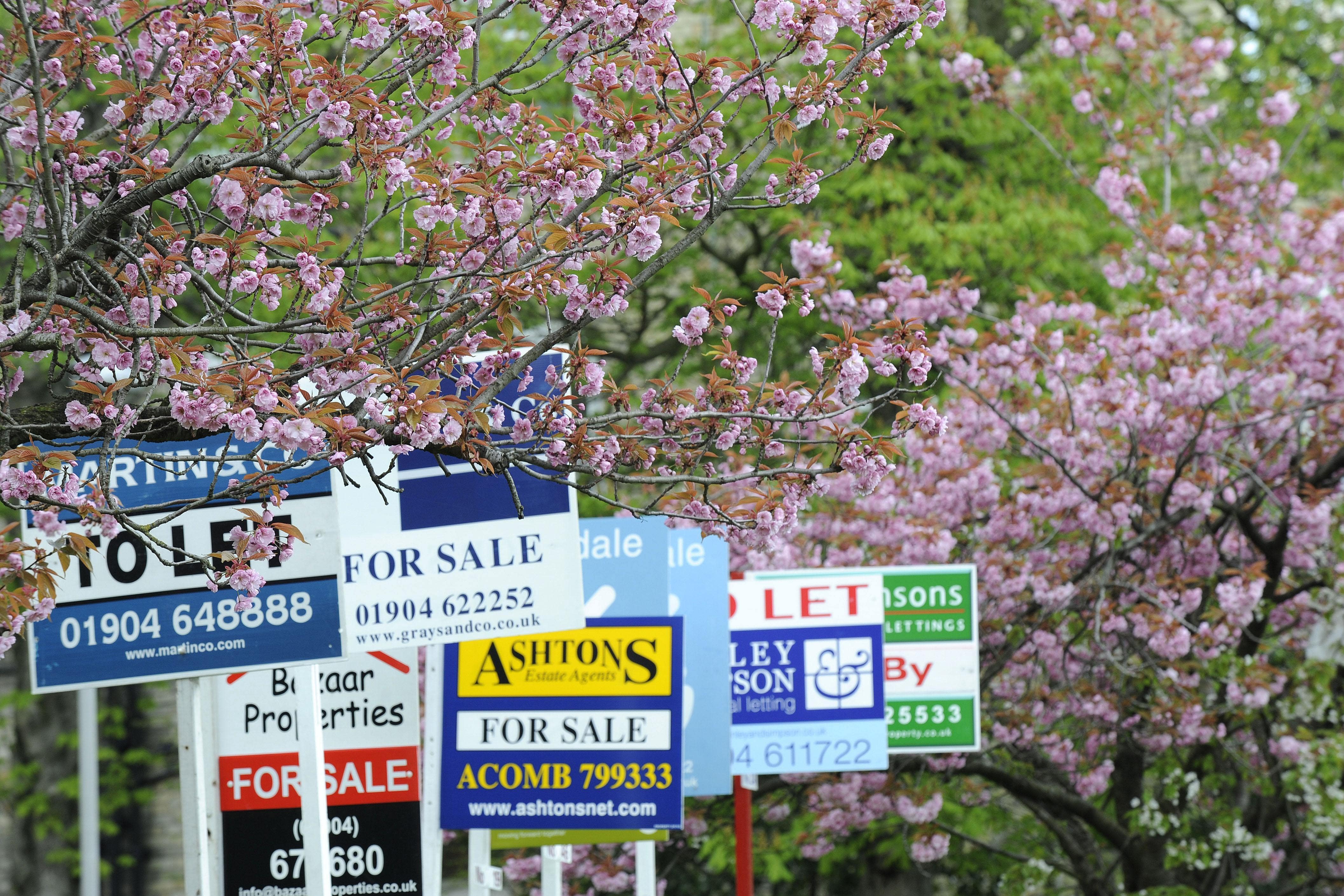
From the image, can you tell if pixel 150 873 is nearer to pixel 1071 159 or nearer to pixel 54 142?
pixel 1071 159

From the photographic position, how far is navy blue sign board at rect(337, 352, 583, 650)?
6137 millimetres

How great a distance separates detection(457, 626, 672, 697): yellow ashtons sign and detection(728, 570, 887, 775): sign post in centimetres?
167

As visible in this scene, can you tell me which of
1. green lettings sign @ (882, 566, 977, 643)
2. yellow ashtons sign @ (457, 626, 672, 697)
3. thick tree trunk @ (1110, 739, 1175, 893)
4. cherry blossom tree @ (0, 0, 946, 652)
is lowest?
thick tree trunk @ (1110, 739, 1175, 893)

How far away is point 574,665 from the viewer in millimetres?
7402

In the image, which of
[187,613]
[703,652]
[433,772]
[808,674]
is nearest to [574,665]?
[433,772]

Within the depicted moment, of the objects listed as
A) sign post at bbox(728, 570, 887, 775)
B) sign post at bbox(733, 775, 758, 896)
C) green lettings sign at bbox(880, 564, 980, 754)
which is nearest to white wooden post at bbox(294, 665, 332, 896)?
sign post at bbox(733, 775, 758, 896)

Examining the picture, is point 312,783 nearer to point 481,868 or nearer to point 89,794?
point 481,868

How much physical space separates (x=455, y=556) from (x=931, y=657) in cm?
439

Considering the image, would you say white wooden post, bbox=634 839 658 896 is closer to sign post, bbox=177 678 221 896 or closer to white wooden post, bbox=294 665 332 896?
sign post, bbox=177 678 221 896

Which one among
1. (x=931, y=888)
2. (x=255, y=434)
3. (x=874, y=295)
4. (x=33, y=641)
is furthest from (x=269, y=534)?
(x=931, y=888)

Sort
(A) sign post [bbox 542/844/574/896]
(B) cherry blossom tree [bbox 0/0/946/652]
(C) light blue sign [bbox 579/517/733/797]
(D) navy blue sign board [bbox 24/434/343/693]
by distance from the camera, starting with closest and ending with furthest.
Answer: (B) cherry blossom tree [bbox 0/0/946/652]
(D) navy blue sign board [bbox 24/434/343/693]
(A) sign post [bbox 542/844/574/896]
(C) light blue sign [bbox 579/517/733/797]

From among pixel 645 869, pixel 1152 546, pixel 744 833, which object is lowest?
pixel 645 869

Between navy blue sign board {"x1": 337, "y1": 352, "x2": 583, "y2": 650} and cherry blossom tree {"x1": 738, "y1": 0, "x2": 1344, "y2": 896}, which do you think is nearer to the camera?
navy blue sign board {"x1": 337, "y1": 352, "x2": 583, "y2": 650}

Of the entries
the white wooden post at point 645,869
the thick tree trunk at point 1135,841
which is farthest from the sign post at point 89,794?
the thick tree trunk at point 1135,841
